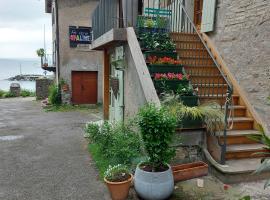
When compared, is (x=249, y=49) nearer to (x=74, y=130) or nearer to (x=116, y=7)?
(x=116, y=7)

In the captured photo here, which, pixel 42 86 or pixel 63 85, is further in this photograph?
pixel 42 86

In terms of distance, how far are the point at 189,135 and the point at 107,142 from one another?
191cm

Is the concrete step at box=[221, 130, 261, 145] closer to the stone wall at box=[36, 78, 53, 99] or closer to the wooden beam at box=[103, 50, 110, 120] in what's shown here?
the wooden beam at box=[103, 50, 110, 120]

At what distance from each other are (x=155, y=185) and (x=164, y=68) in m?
2.59

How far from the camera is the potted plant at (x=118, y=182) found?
158 inches

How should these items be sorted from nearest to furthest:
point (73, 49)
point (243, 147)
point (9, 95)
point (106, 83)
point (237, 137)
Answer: point (243, 147) < point (237, 137) < point (106, 83) < point (73, 49) < point (9, 95)

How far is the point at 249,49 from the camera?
577cm

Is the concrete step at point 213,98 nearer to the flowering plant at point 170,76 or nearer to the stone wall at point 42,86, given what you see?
the flowering plant at point 170,76

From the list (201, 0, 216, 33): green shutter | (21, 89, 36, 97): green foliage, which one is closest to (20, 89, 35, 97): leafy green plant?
(21, 89, 36, 97): green foliage

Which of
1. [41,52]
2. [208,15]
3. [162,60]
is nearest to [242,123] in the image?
[162,60]

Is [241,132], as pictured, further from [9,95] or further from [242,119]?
[9,95]

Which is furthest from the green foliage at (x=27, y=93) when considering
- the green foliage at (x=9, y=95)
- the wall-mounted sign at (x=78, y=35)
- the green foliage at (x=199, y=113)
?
the green foliage at (x=199, y=113)

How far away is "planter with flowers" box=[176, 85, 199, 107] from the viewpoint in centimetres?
492

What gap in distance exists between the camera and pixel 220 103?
18.4 feet
